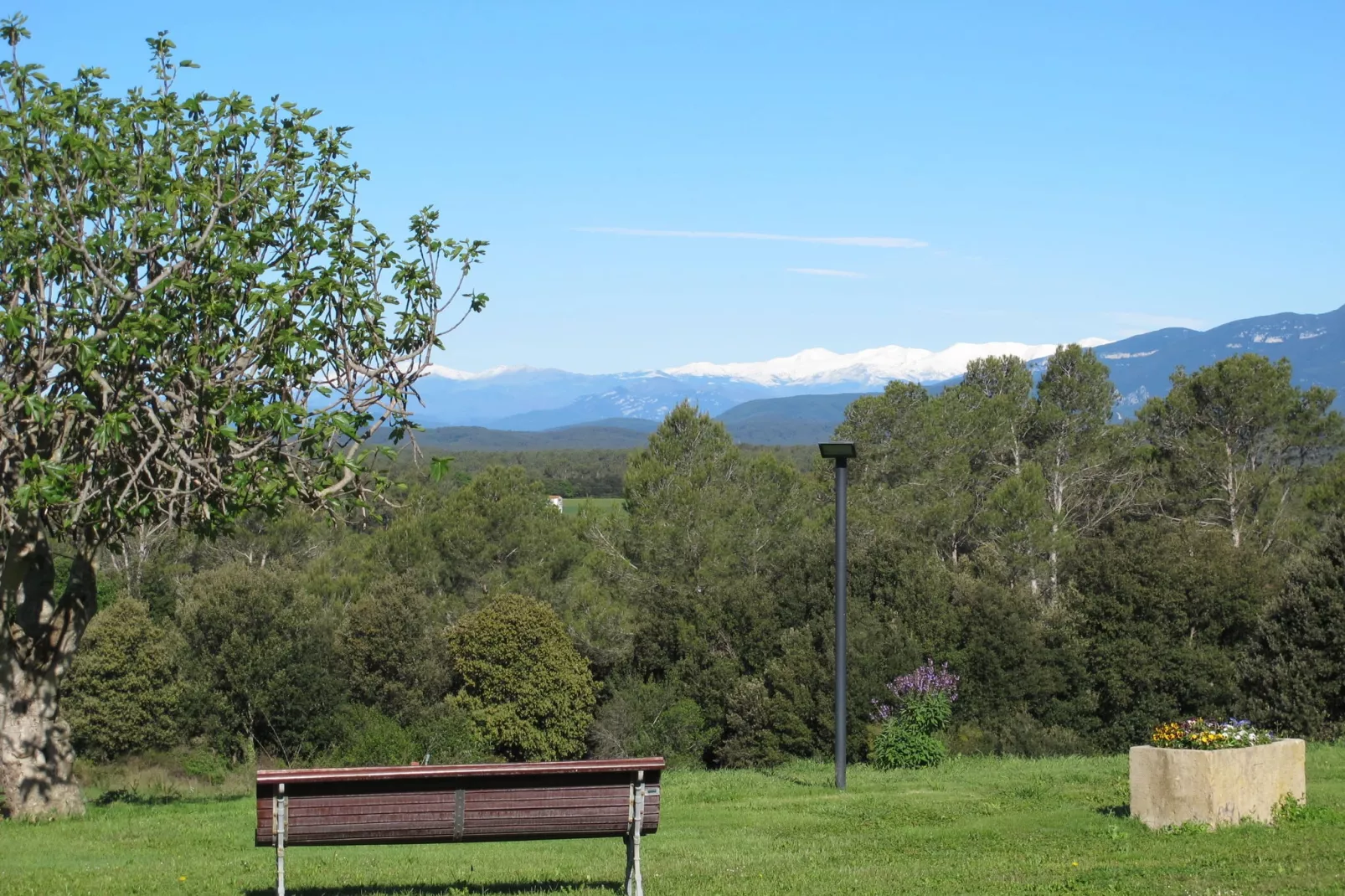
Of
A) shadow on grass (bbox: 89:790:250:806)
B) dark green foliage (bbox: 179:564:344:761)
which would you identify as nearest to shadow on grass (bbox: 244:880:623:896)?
shadow on grass (bbox: 89:790:250:806)

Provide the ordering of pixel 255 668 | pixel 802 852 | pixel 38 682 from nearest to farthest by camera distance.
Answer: pixel 802 852 → pixel 38 682 → pixel 255 668

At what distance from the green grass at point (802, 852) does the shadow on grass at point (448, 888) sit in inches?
0.8

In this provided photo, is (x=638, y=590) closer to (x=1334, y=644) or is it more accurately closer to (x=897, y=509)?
(x=897, y=509)

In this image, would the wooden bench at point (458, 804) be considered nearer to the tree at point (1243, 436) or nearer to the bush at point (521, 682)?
the bush at point (521, 682)

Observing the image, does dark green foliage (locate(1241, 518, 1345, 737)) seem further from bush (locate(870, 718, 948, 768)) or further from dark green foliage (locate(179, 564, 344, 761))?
dark green foliage (locate(179, 564, 344, 761))

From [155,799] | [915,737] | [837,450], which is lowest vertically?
[915,737]

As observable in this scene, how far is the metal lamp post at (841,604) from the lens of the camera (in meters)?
14.0

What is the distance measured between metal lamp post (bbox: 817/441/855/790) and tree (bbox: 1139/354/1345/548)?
35422 millimetres

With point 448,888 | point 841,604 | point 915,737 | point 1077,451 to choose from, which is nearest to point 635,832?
point 448,888

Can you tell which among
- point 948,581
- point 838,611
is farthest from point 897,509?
point 838,611

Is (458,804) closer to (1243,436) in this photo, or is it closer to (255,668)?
(255,668)

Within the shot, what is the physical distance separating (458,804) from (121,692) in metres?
34.5

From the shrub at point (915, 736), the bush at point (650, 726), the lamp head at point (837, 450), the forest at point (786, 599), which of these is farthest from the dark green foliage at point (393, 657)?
the lamp head at point (837, 450)

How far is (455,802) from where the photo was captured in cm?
769
